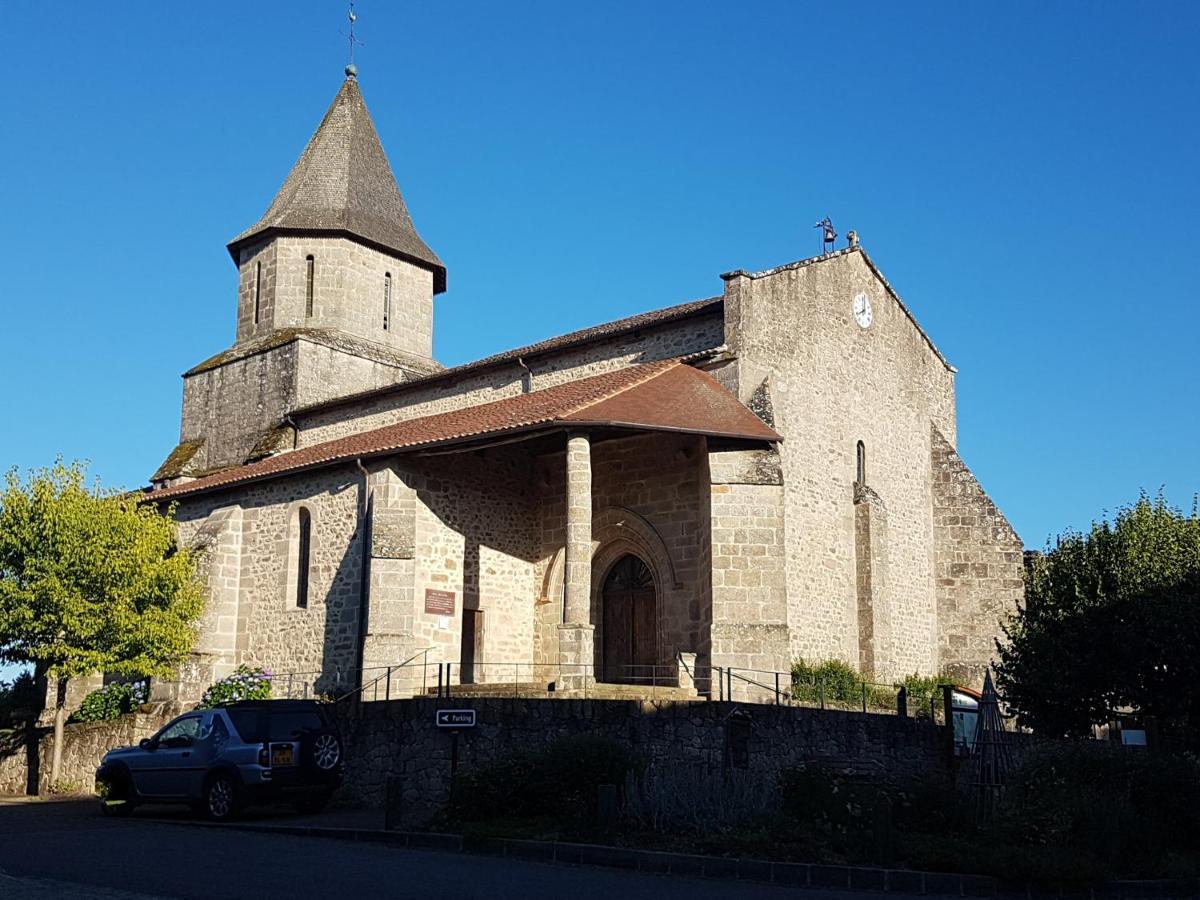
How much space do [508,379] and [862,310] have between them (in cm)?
800

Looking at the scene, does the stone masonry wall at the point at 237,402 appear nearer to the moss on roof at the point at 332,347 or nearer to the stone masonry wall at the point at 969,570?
the moss on roof at the point at 332,347

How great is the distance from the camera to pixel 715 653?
1923cm

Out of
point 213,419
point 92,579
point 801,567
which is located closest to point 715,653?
point 801,567

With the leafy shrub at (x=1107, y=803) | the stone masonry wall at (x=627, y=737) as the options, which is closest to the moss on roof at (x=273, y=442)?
the stone masonry wall at (x=627, y=737)

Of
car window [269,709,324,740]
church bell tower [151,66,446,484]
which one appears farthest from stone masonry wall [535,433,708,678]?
church bell tower [151,66,446,484]

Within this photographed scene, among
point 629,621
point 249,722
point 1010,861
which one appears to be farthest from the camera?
point 629,621

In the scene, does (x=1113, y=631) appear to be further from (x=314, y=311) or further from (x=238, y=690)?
(x=314, y=311)

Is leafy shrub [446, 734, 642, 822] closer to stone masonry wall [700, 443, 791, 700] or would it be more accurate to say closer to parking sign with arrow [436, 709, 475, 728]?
parking sign with arrow [436, 709, 475, 728]

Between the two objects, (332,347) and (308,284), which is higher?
(308,284)

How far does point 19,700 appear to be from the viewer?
30.6 meters

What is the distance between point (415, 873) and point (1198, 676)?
43.5ft

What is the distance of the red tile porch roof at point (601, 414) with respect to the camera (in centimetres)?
1942

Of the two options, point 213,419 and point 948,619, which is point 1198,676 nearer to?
point 948,619

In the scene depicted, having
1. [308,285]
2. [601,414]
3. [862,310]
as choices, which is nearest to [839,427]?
[862,310]
